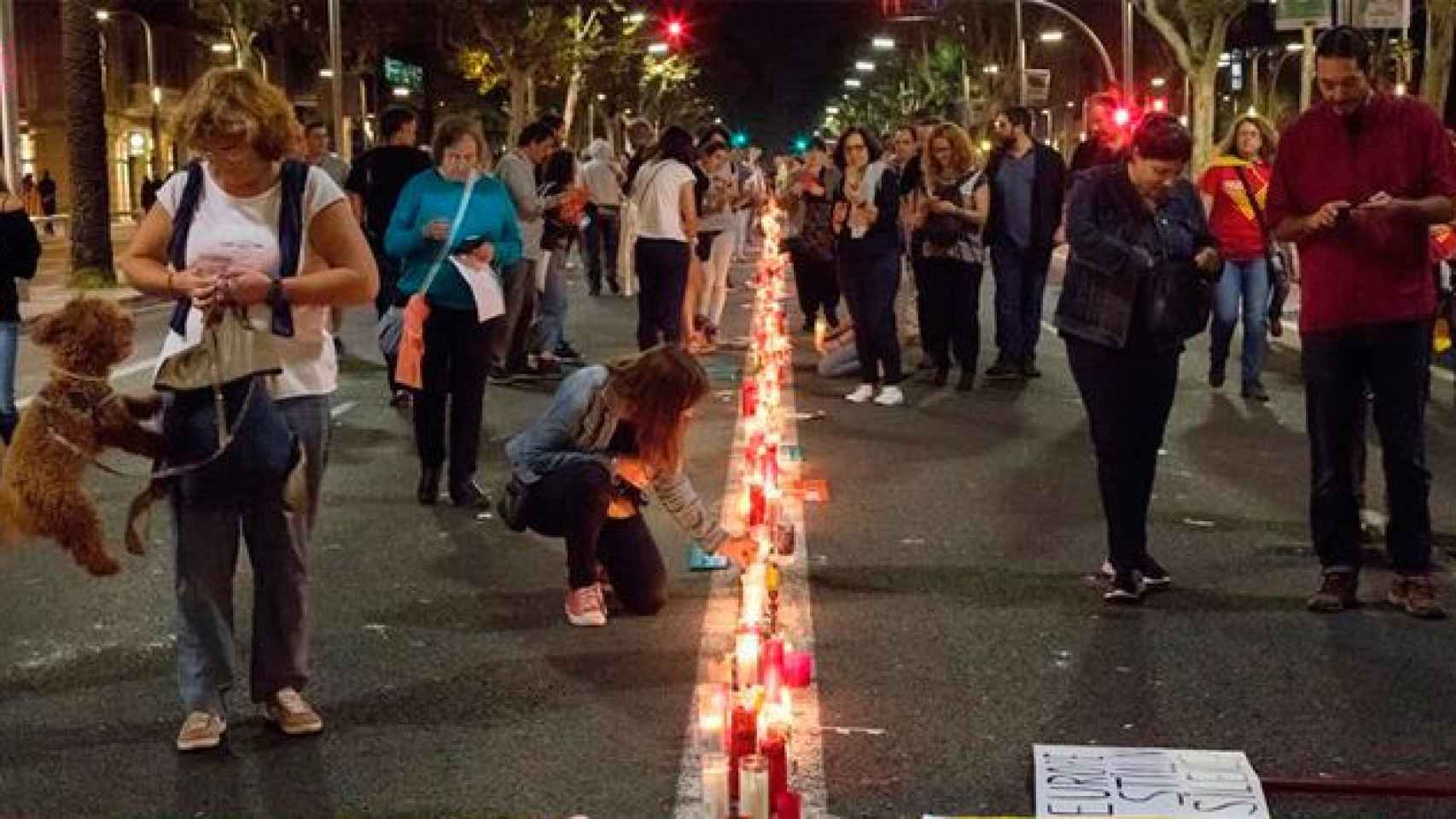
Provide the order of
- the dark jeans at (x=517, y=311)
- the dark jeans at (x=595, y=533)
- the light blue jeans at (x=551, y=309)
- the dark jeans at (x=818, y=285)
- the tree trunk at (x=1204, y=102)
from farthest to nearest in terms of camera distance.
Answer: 1. the tree trunk at (x=1204, y=102)
2. the dark jeans at (x=818, y=285)
3. the light blue jeans at (x=551, y=309)
4. the dark jeans at (x=517, y=311)
5. the dark jeans at (x=595, y=533)

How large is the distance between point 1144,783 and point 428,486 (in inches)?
202

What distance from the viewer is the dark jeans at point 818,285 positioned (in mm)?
16297

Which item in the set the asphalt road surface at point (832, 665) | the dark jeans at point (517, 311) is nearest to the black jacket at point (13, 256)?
the asphalt road surface at point (832, 665)

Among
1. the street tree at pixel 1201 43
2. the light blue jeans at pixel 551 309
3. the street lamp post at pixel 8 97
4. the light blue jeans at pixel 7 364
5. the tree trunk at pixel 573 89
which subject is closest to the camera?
the light blue jeans at pixel 7 364

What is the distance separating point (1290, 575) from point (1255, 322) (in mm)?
5713

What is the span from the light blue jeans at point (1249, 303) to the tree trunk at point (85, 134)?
54.3ft

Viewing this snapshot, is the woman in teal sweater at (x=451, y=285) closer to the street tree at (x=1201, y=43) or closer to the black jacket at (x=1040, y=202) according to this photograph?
the black jacket at (x=1040, y=202)

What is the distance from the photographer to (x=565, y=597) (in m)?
7.03

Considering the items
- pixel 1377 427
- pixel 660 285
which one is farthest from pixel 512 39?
pixel 1377 427

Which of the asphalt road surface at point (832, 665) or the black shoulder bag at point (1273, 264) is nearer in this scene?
the asphalt road surface at point (832, 665)

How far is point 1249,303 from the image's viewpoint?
505 inches

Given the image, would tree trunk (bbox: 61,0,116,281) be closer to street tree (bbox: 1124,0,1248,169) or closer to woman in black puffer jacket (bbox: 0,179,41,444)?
woman in black puffer jacket (bbox: 0,179,41,444)

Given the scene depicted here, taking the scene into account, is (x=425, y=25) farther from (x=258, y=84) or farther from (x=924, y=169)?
(x=258, y=84)

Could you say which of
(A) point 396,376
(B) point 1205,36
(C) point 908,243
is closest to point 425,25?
(B) point 1205,36
